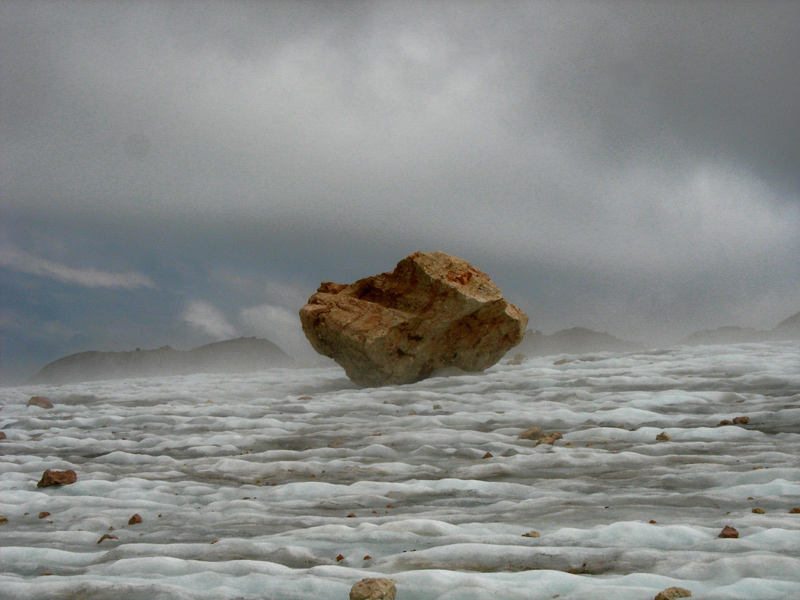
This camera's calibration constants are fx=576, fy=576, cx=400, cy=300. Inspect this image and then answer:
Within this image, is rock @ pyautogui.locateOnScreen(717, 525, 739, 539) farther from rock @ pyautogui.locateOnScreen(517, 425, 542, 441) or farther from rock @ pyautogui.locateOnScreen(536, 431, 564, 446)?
rock @ pyautogui.locateOnScreen(517, 425, 542, 441)

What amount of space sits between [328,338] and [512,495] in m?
9.62

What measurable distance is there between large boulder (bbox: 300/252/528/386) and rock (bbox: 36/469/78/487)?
7.75 m

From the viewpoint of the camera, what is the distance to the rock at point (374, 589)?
373 centimetres

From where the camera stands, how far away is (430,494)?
6.57 metres

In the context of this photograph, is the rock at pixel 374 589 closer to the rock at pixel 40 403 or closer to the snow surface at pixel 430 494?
the snow surface at pixel 430 494

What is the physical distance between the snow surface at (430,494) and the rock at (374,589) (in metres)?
0.14

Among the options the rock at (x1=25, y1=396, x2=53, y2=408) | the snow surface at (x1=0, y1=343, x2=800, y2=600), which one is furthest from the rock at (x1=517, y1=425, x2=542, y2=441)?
the rock at (x1=25, y1=396, x2=53, y2=408)

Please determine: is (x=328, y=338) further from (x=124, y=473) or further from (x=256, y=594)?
(x=256, y=594)

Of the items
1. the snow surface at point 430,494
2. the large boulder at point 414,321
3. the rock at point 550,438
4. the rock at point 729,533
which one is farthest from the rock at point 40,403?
the rock at point 729,533

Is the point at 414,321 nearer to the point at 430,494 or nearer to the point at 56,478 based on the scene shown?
the point at 430,494

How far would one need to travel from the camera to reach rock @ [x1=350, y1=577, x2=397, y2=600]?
3732 millimetres

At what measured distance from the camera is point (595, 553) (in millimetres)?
4395

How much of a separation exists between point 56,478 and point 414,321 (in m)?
9.07

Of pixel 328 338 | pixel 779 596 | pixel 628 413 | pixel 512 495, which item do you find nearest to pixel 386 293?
pixel 328 338
